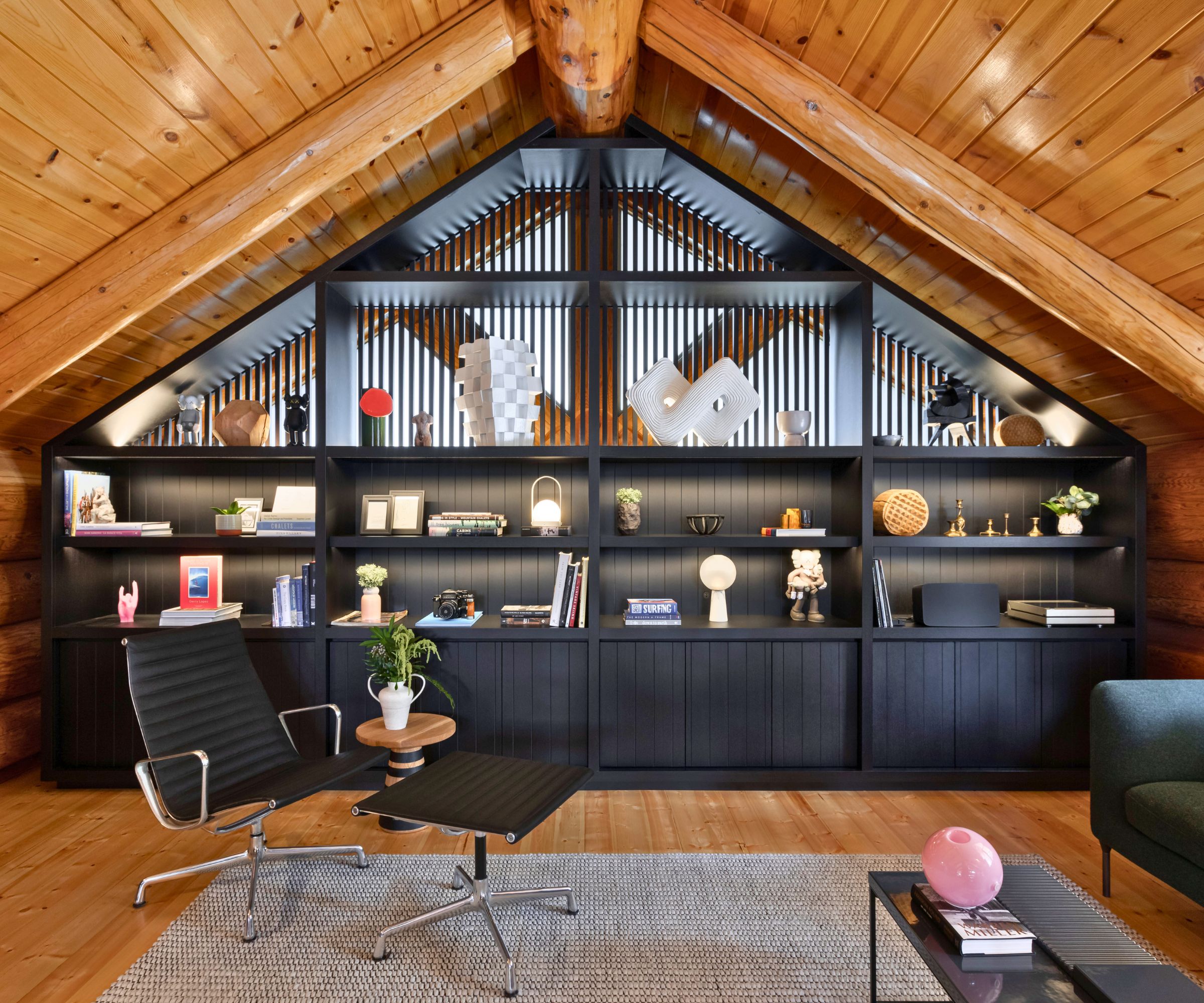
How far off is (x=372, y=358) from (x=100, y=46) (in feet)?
6.12

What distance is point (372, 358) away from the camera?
150 inches

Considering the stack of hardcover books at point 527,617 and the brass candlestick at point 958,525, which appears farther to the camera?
the brass candlestick at point 958,525

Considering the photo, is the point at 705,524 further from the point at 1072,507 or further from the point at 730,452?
the point at 1072,507

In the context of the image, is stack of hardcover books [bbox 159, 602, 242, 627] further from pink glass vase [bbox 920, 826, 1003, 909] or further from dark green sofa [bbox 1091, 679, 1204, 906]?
dark green sofa [bbox 1091, 679, 1204, 906]

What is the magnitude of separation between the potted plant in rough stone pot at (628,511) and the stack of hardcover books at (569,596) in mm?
273

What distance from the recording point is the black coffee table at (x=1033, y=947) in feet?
4.64

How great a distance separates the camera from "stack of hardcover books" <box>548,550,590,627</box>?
11.1ft

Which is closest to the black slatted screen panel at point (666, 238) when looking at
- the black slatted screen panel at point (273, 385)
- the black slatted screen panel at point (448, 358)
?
the black slatted screen panel at point (448, 358)

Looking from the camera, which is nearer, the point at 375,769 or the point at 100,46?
the point at 100,46

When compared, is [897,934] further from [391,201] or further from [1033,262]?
[391,201]

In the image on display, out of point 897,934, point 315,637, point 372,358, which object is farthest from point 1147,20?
point 315,637

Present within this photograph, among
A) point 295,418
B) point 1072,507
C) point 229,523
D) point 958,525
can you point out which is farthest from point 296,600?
point 1072,507

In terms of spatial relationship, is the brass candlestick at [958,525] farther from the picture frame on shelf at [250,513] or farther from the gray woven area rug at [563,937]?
the picture frame on shelf at [250,513]

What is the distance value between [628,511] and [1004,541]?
178cm
